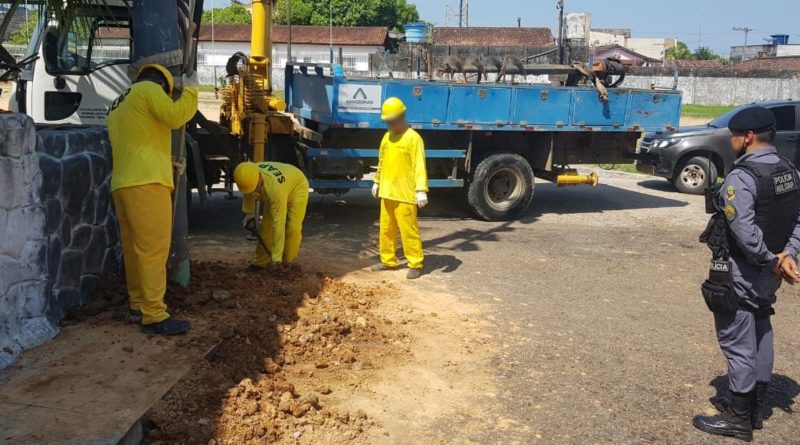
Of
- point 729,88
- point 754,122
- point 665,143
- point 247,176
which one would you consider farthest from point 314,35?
point 754,122

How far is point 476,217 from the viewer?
35.2ft

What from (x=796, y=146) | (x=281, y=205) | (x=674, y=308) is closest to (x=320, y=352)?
(x=281, y=205)

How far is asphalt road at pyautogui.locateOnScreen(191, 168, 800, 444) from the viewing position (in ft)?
14.5

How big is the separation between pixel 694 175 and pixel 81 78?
425 inches

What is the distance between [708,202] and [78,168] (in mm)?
4194

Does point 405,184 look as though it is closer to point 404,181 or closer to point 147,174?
point 404,181

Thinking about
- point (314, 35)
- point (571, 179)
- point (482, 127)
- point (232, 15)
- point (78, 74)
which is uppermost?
point (232, 15)

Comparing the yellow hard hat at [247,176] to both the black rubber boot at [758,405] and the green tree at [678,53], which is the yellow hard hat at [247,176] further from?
the green tree at [678,53]

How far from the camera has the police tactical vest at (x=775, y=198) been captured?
412cm

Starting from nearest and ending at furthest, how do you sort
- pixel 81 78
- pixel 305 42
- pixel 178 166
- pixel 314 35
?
pixel 178 166 → pixel 81 78 → pixel 305 42 → pixel 314 35

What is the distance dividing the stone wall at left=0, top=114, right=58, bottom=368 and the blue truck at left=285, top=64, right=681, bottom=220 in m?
4.88

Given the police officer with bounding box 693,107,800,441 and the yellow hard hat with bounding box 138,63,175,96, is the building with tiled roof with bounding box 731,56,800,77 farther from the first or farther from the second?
the yellow hard hat with bounding box 138,63,175,96

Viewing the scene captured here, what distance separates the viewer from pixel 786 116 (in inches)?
514

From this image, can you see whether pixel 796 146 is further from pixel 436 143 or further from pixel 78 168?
pixel 78 168
